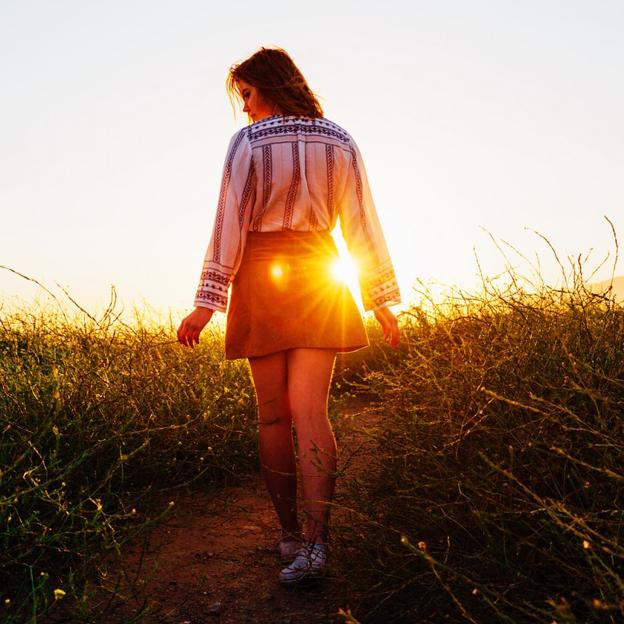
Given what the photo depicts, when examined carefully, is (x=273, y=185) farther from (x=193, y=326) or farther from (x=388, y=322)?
(x=388, y=322)

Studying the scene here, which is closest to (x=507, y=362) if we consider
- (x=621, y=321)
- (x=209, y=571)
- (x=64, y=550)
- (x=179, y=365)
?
(x=621, y=321)

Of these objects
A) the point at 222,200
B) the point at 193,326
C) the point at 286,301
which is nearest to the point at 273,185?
the point at 222,200

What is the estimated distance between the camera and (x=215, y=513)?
316 cm

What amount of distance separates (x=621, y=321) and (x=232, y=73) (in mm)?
1766

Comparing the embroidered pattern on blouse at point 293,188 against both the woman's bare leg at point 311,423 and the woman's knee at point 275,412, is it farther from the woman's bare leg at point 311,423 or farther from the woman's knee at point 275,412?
the woman's knee at point 275,412

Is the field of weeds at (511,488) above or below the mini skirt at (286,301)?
below

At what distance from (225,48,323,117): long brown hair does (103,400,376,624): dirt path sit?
121 cm

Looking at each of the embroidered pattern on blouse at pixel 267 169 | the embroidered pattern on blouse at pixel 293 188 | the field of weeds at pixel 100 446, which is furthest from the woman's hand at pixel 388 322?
the field of weeds at pixel 100 446

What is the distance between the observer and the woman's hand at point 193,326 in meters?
2.46

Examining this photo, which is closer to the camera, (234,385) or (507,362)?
(507,362)

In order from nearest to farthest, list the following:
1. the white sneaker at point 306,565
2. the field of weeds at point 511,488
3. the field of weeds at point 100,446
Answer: the field of weeds at point 511,488, the field of weeds at point 100,446, the white sneaker at point 306,565

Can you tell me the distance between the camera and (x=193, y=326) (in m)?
2.47

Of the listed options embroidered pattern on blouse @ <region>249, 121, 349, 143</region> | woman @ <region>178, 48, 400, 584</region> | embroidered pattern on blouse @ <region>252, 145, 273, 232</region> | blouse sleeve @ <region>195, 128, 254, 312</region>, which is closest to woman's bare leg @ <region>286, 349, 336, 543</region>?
woman @ <region>178, 48, 400, 584</region>

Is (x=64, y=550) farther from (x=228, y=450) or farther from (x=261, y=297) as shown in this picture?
(x=228, y=450)
